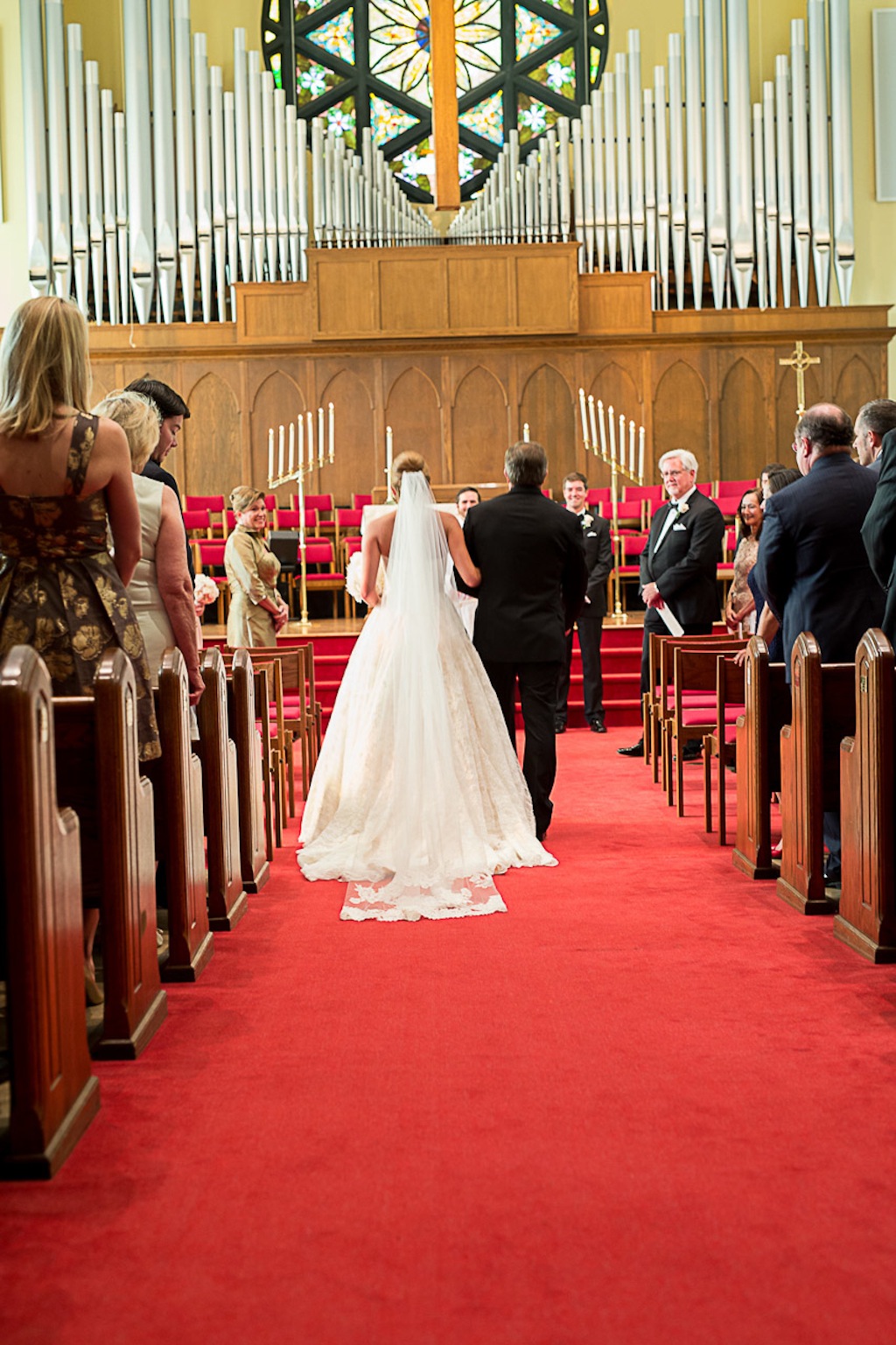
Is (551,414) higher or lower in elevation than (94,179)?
lower

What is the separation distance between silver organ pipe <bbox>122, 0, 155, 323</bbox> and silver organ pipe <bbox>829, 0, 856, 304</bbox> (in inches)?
297

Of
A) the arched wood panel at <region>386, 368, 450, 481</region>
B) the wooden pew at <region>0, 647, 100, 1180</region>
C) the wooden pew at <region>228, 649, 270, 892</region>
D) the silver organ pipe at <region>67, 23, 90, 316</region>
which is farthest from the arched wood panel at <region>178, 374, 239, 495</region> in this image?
the wooden pew at <region>0, 647, 100, 1180</region>

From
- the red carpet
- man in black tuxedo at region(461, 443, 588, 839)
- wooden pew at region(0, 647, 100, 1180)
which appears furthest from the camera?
man in black tuxedo at region(461, 443, 588, 839)

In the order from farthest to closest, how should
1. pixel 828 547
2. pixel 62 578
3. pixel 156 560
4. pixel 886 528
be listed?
pixel 828 547
pixel 156 560
pixel 886 528
pixel 62 578

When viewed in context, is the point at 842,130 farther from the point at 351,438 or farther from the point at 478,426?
the point at 351,438

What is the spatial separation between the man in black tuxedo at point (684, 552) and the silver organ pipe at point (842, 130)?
855cm

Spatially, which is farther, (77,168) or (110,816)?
(77,168)

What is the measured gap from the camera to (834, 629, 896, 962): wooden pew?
352 cm

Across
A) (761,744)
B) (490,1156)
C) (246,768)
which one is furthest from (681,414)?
(490,1156)

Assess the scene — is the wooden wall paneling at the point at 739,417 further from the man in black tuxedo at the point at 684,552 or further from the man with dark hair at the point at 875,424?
the man with dark hair at the point at 875,424

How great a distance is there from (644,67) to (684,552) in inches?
402

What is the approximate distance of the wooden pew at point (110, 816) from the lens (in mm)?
2943

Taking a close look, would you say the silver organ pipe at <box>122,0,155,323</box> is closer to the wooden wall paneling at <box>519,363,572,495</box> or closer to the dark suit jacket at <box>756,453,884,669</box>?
the wooden wall paneling at <box>519,363,572,495</box>

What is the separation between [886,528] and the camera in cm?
382
